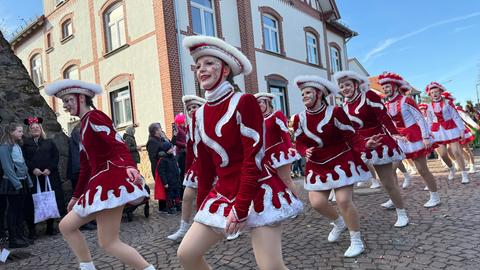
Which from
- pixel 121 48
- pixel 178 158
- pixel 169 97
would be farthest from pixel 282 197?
pixel 121 48

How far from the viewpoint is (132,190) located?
3.59 meters

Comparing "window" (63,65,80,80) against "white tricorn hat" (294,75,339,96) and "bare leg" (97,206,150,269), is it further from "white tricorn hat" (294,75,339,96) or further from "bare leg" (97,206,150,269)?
"bare leg" (97,206,150,269)

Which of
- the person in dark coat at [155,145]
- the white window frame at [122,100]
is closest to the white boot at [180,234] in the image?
the person in dark coat at [155,145]

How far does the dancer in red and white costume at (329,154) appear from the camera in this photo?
13.7 feet

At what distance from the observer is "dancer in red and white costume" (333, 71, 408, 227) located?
16.7 ft

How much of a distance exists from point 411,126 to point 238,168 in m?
4.40

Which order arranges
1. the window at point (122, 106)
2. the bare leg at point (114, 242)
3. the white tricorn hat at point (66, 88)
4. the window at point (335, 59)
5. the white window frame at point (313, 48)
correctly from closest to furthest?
the bare leg at point (114, 242), the white tricorn hat at point (66, 88), the window at point (122, 106), the white window frame at point (313, 48), the window at point (335, 59)

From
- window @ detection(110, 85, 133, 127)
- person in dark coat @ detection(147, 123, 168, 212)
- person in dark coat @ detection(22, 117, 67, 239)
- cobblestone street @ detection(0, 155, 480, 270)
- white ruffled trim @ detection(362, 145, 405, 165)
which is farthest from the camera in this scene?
window @ detection(110, 85, 133, 127)

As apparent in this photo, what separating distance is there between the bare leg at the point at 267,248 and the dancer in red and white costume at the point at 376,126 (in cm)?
300

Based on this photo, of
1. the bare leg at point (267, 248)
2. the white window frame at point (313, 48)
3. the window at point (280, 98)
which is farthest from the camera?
the white window frame at point (313, 48)

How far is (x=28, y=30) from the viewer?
857 inches

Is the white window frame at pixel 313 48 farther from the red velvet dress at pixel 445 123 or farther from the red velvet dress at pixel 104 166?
the red velvet dress at pixel 104 166

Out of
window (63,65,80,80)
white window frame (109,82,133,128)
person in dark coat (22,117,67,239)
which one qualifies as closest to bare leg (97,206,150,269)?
person in dark coat (22,117,67,239)

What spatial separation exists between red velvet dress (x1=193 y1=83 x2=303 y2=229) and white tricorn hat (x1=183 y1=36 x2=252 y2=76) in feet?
0.57
